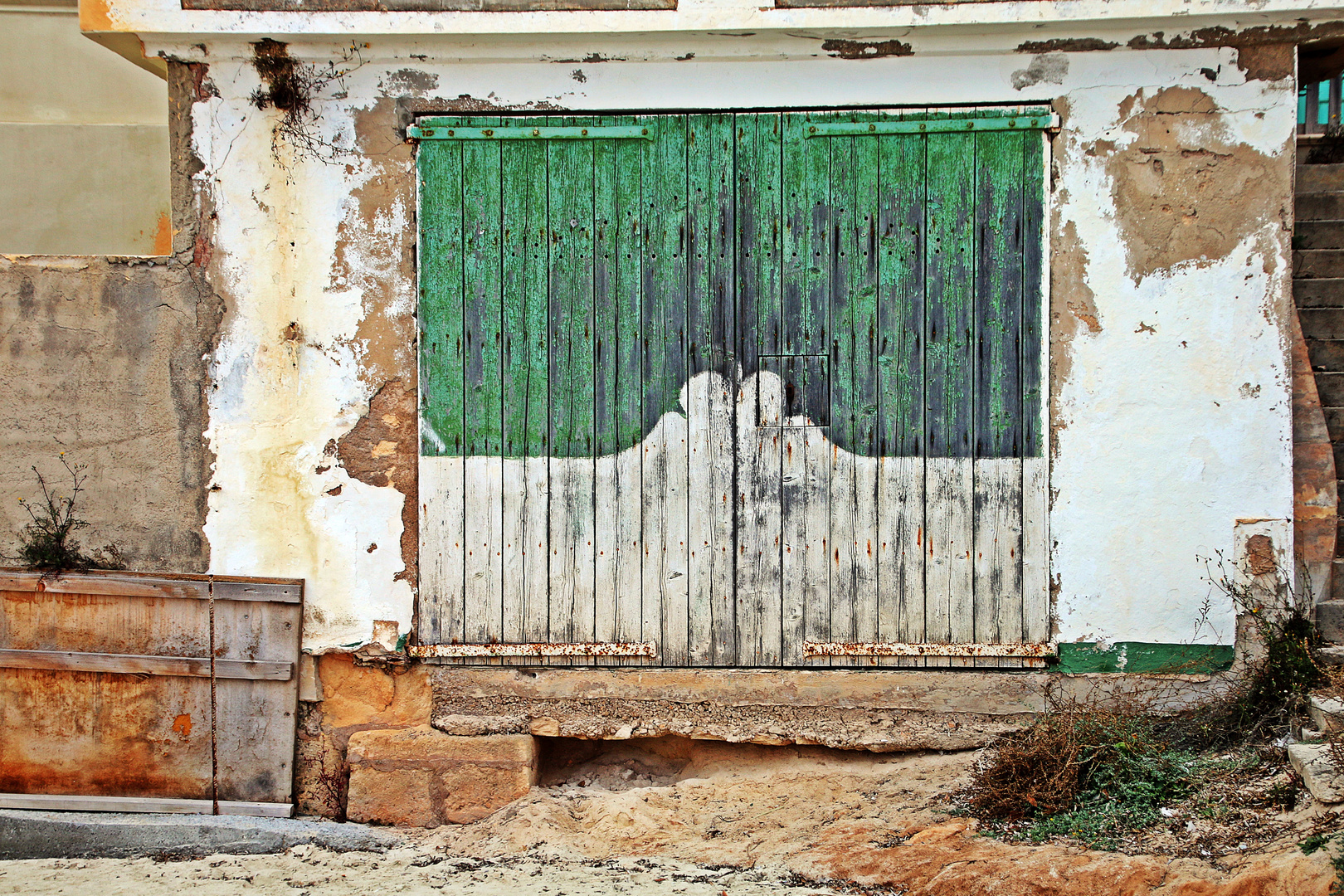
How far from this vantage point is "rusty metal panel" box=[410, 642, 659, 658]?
3.79 meters

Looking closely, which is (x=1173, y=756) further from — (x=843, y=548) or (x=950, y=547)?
(x=843, y=548)

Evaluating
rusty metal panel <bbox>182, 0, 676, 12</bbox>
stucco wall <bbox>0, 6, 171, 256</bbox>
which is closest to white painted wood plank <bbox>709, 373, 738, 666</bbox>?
rusty metal panel <bbox>182, 0, 676, 12</bbox>

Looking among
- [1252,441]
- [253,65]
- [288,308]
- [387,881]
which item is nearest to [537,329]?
[288,308]

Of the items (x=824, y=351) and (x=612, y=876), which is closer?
(x=612, y=876)

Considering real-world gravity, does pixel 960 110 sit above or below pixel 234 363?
above

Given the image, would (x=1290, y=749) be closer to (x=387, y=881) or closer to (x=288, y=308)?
(x=387, y=881)

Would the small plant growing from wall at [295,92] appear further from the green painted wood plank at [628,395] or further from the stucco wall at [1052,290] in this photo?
the green painted wood plank at [628,395]

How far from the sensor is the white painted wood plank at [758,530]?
3762 mm

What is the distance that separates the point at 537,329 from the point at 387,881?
2.30 m

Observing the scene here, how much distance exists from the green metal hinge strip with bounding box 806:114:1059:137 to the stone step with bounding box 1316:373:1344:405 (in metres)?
1.79

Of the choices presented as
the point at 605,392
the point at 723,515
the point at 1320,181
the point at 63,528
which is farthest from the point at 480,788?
the point at 1320,181

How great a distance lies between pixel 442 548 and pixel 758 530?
1.41 m

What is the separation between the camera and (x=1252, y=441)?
11.9 feet

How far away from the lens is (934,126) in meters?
3.68
